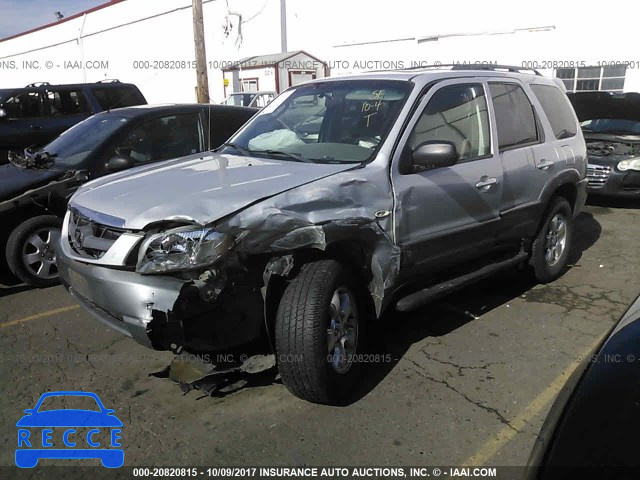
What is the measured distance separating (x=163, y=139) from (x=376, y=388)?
3.64 metres

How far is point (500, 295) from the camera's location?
492 cm

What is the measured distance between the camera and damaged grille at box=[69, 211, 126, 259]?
307 centimetres

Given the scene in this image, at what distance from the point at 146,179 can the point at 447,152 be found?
6.31 feet

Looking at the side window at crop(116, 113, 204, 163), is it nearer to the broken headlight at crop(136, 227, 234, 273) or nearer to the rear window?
the broken headlight at crop(136, 227, 234, 273)

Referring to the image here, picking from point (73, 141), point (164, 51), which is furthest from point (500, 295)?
point (164, 51)

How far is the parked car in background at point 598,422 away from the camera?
57.5 inches

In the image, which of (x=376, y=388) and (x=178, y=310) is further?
(x=376, y=388)

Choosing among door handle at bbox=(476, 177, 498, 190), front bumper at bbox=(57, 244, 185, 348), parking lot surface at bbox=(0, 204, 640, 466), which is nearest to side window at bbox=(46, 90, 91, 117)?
parking lot surface at bbox=(0, 204, 640, 466)

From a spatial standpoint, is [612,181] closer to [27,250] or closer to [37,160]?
[37,160]

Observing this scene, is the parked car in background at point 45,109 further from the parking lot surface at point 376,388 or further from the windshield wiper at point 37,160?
the parking lot surface at point 376,388

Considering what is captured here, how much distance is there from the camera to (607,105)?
9.48m

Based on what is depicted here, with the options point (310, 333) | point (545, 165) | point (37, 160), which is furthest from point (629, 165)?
point (37, 160)

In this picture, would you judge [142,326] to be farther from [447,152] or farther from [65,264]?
[447,152]

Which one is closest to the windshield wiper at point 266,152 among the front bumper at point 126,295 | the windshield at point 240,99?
the front bumper at point 126,295
